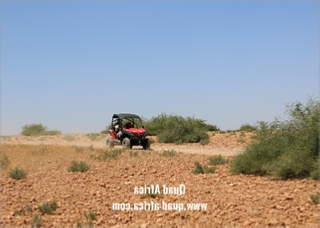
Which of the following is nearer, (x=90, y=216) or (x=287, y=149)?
(x=90, y=216)

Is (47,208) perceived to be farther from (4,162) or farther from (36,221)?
(4,162)

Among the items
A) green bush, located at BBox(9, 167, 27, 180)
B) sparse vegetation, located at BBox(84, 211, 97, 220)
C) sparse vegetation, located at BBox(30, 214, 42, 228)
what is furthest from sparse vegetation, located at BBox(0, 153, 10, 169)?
sparse vegetation, located at BBox(84, 211, 97, 220)

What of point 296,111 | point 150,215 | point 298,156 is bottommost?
point 150,215

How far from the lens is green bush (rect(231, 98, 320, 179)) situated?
1188 centimetres

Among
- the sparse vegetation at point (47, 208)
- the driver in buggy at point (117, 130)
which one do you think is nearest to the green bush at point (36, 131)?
the driver in buggy at point (117, 130)

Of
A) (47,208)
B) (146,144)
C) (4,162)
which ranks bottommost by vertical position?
(47,208)

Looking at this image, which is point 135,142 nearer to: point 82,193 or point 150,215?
point 82,193

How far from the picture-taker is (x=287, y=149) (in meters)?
12.8

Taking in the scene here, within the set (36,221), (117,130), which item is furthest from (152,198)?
(117,130)

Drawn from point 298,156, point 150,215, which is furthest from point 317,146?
point 150,215

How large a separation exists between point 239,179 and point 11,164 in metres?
7.85

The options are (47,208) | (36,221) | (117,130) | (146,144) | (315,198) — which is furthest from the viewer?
(117,130)

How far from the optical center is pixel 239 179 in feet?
41.1

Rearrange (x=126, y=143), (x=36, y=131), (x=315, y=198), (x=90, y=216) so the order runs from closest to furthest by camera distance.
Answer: (x=90, y=216) → (x=315, y=198) → (x=126, y=143) → (x=36, y=131)
